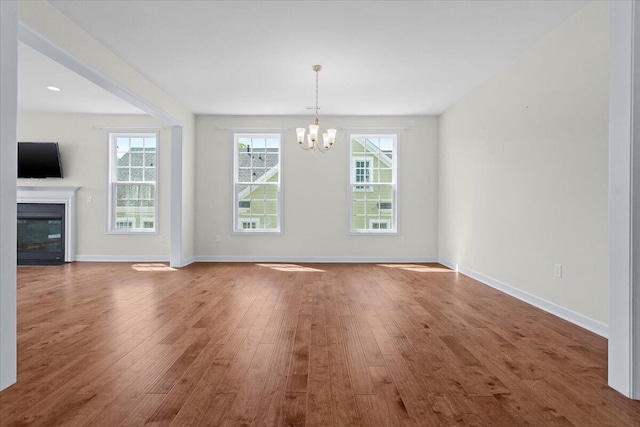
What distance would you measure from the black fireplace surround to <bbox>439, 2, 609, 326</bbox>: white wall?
718 centimetres

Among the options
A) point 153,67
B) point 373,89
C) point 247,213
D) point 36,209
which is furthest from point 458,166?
point 36,209

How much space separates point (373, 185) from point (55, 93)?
213 inches

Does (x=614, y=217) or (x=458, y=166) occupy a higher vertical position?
(x=458, y=166)

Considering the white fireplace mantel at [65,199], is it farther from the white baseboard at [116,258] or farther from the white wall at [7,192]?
the white wall at [7,192]

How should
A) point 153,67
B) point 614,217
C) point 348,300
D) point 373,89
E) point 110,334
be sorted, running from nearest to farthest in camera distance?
point 614,217, point 110,334, point 348,300, point 153,67, point 373,89

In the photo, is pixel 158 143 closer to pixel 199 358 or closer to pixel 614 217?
pixel 199 358

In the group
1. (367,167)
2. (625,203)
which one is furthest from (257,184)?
(625,203)

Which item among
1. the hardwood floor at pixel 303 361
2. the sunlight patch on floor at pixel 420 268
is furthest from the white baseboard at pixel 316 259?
the hardwood floor at pixel 303 361

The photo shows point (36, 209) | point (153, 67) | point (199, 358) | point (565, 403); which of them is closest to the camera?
point (565, 403)

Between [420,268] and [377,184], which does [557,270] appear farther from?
[377,184]

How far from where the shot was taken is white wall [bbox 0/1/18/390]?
2.09m

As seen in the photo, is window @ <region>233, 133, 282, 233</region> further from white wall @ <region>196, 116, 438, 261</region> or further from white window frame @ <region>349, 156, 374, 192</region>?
white window frame @ <region>349, 156, 374, 192</region>

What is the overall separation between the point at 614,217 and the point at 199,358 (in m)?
2.61

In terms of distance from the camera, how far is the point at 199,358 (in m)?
2.50
